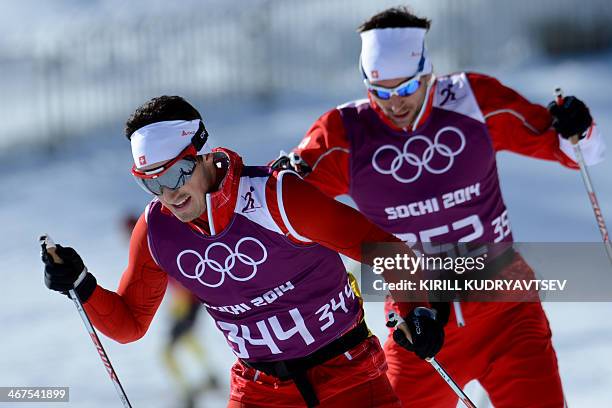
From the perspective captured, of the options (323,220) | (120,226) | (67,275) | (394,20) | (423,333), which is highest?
(394,20)

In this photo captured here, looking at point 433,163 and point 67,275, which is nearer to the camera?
point 67,275

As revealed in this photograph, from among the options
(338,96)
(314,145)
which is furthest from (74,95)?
(314,145)

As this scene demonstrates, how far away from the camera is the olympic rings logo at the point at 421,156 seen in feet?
18.1

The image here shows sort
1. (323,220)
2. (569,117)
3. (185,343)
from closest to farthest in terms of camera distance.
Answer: (323,220), (569,117), (185,343)

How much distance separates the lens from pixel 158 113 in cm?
448

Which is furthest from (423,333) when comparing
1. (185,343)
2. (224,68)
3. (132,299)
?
(224,68)

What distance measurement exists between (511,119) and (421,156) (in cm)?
42

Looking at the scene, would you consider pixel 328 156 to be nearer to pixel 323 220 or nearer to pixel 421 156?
pixel 421 156

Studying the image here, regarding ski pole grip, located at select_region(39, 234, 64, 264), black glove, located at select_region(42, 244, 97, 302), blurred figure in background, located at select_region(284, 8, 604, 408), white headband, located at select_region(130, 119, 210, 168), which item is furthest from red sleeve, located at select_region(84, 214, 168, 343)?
blurred figure in background, located at select_region(284, 8, 604, 408)

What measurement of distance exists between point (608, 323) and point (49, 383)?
3.42 meters

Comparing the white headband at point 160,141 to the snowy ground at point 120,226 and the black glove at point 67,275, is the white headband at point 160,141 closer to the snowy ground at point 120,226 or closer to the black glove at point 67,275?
the black glove at point 67,275

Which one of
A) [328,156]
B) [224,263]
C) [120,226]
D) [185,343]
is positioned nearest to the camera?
[224,263]

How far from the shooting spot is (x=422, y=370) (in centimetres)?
539

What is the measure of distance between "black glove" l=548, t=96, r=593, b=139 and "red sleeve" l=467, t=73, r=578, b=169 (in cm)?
4
